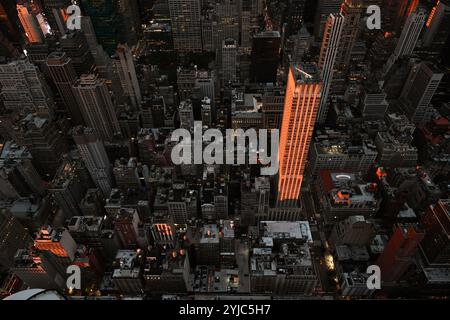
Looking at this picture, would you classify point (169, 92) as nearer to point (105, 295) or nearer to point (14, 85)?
point (14, 85)

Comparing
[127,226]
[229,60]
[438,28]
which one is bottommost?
[127,226]

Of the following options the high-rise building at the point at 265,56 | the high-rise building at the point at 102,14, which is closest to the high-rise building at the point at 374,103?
the high-rise building at the point at 265,56

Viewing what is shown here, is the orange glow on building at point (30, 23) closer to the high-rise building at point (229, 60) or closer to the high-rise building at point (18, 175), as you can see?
the high-rise building at point (18, 175)

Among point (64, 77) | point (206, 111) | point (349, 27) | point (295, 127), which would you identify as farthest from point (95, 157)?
point (349, 27)

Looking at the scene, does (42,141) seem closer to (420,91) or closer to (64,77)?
(64,77)

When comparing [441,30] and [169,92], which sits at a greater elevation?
[441,30]
